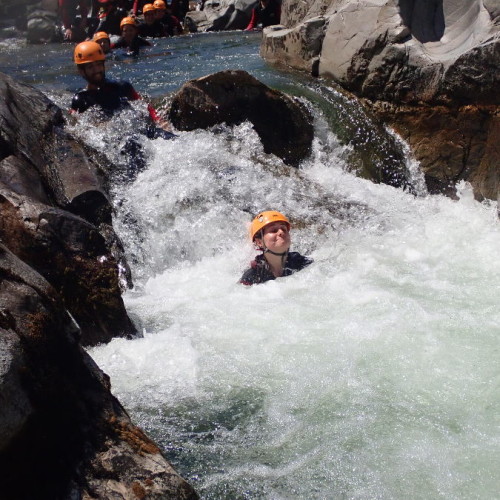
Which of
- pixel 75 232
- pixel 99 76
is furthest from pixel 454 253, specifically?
pixel 99 76

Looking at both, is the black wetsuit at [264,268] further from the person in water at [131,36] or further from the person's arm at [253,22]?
the person's arm at [253,22]

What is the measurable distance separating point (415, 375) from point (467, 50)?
3.96 m

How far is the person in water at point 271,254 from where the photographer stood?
17.4 feet

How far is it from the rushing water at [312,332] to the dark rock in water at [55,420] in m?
0.57

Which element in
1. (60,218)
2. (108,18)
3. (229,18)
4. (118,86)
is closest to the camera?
(60,218)

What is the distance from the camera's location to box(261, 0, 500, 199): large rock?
677 centimetres

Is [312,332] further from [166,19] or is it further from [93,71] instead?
[166,19]

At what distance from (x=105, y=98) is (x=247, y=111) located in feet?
4.52

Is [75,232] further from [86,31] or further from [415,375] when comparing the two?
[86,31]

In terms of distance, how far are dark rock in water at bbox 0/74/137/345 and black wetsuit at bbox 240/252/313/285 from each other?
2.94 feet

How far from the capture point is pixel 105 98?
7.09 m

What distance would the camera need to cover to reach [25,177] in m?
4.73

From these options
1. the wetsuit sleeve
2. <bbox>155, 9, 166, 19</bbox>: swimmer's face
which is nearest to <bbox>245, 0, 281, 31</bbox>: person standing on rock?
the wetsuit sleeve

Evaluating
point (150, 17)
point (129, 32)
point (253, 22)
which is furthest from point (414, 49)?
point (150, 17)
